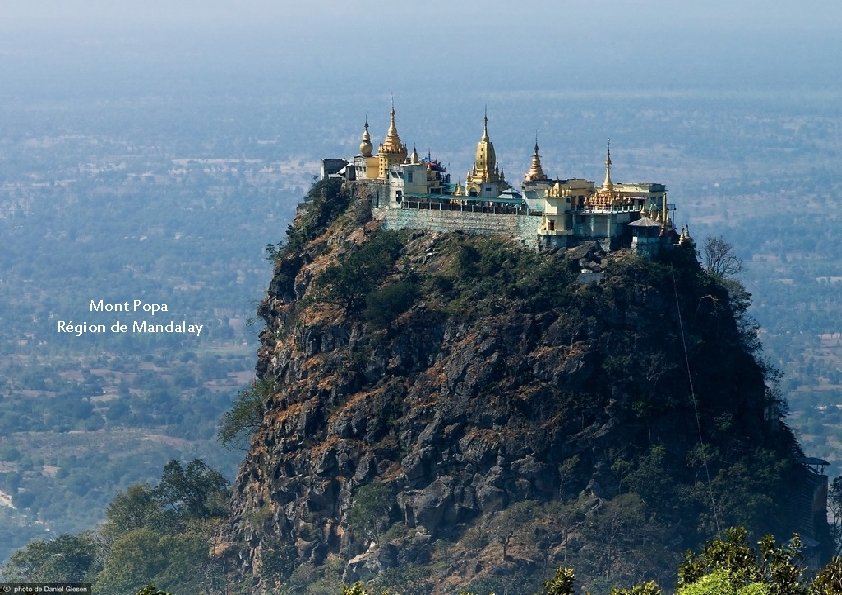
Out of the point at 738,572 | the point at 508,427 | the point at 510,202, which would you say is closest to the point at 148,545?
the point at 508,427

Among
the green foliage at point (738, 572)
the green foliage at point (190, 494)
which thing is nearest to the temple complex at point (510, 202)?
the green foliage at point (190, 494)

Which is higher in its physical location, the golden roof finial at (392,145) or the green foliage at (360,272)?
the golden roof finial at (392,145)

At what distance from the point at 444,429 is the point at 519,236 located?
21.6ft

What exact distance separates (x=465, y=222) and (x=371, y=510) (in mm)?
9440

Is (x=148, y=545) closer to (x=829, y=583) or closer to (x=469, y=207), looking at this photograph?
(x=469, y=207)

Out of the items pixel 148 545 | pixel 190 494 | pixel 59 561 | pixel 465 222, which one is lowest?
pixel 59 561

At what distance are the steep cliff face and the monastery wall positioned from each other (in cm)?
44

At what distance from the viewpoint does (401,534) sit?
7369 centimetres

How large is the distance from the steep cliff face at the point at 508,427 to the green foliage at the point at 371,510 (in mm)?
62

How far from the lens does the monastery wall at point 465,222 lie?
7631cm

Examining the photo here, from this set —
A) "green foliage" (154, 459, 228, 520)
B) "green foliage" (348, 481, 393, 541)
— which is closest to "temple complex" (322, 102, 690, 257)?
"green foliage" (348, 481, 393, 541)

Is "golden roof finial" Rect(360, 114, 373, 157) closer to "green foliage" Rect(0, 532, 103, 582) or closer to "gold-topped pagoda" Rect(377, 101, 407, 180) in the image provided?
"gold-topped pagoda" Rect(377, 101, 407, 180)

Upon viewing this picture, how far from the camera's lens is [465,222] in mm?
77688

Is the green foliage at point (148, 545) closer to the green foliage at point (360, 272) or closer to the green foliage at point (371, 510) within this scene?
the green foliage at point (371, 510)
